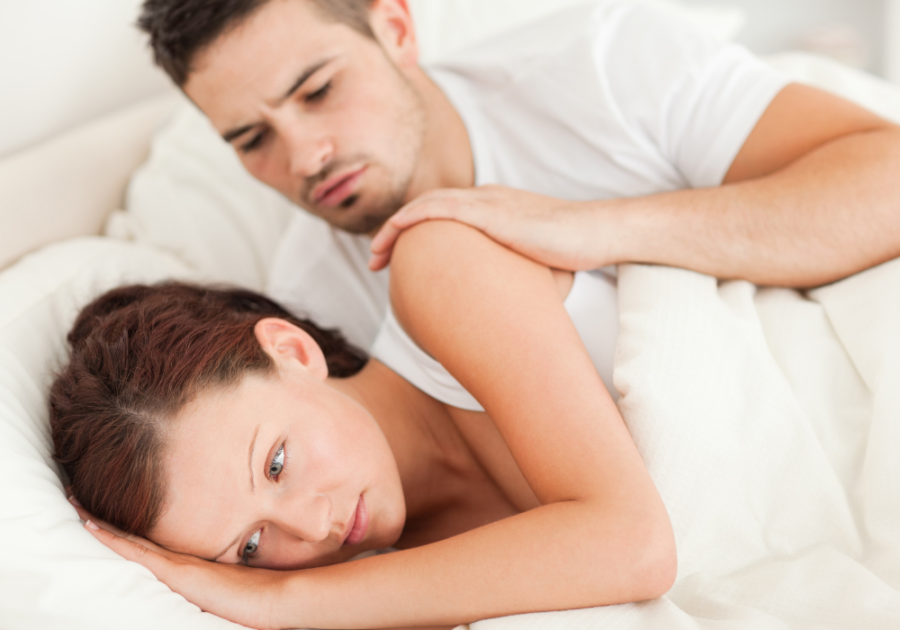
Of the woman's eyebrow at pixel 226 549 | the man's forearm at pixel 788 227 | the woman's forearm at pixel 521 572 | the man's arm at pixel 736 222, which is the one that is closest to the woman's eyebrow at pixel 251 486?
the woman's eyebrow at pixel 226 549

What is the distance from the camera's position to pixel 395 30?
1.36m

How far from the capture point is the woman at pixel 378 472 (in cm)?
71

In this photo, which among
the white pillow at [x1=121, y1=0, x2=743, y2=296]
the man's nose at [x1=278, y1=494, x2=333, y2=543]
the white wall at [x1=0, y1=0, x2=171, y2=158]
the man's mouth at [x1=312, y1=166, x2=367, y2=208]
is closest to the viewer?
the man's nose at [x1=278, y1=494, x2=333, y2=543]

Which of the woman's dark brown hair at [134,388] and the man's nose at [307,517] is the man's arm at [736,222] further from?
the man's nose at [307,517]

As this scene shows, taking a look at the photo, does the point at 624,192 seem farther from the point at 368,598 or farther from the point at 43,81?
the point at 43,81

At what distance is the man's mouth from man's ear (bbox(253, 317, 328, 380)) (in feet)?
1.07

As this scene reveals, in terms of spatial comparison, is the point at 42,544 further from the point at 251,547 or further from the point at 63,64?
the point at 63,64

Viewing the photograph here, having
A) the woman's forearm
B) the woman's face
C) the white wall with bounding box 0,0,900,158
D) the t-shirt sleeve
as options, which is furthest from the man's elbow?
the white wall with bounding box 0,0,900,158

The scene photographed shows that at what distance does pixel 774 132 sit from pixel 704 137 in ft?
0.37

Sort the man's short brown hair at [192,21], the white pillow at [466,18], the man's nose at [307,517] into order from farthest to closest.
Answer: the white pillow at [466,18]
the man's short brown hair at [192,21]
the man's nose at [307,517]

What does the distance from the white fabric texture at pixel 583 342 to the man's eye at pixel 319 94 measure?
414 millimetres

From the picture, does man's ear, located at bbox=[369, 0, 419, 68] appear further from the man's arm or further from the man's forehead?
the man's arm

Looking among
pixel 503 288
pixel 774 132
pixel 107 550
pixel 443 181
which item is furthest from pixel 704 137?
pixel 107 550

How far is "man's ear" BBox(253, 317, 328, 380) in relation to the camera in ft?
3.08
